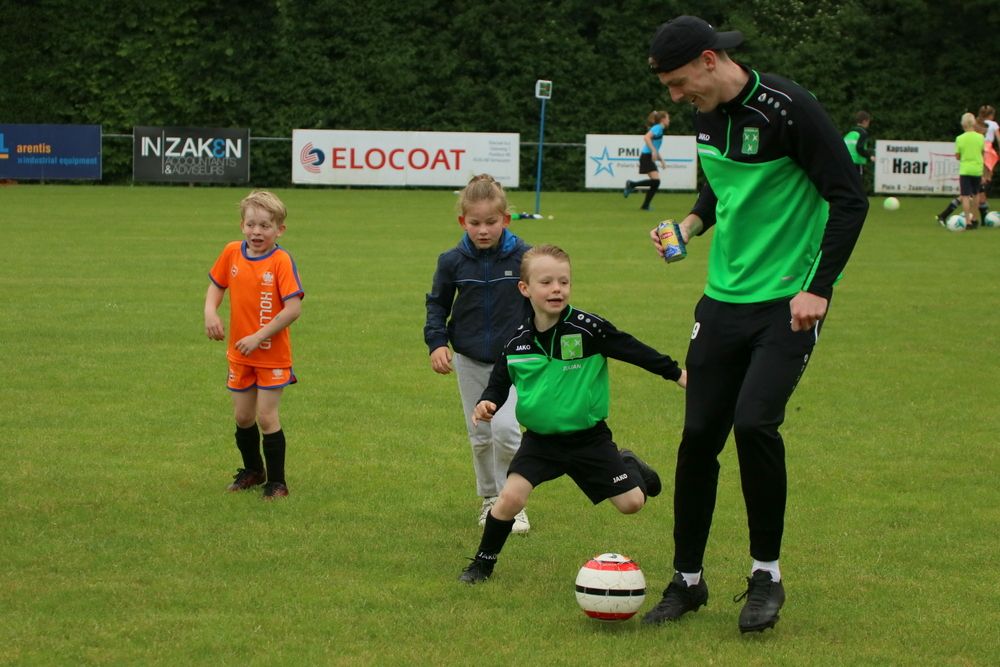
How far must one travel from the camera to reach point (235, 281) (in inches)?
277

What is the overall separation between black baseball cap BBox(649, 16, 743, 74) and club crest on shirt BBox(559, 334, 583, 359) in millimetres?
1173

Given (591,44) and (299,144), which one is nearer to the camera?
(299,144)

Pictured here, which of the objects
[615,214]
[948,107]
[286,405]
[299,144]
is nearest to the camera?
[286,405]

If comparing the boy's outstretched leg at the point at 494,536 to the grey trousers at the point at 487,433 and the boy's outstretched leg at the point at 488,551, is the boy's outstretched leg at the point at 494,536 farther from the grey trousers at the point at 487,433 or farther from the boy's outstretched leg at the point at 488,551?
the grey trousers at the point at 487,433

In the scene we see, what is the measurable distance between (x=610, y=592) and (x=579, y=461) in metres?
0.73

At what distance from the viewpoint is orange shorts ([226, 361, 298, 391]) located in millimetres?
7008

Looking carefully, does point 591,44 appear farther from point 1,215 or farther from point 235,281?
point 235,281

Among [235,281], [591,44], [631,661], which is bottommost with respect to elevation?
[631,661]

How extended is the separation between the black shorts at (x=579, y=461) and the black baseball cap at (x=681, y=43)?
5.09 feet

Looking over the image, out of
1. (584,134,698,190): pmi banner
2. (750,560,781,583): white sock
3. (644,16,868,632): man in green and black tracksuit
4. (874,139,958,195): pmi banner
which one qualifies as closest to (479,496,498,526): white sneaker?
(644,16,868,632): man in green and black tracksuit

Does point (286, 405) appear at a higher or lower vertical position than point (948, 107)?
lower

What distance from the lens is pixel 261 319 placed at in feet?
22.9

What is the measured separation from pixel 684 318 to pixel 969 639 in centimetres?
869

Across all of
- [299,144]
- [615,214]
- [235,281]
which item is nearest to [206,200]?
[299,144]
